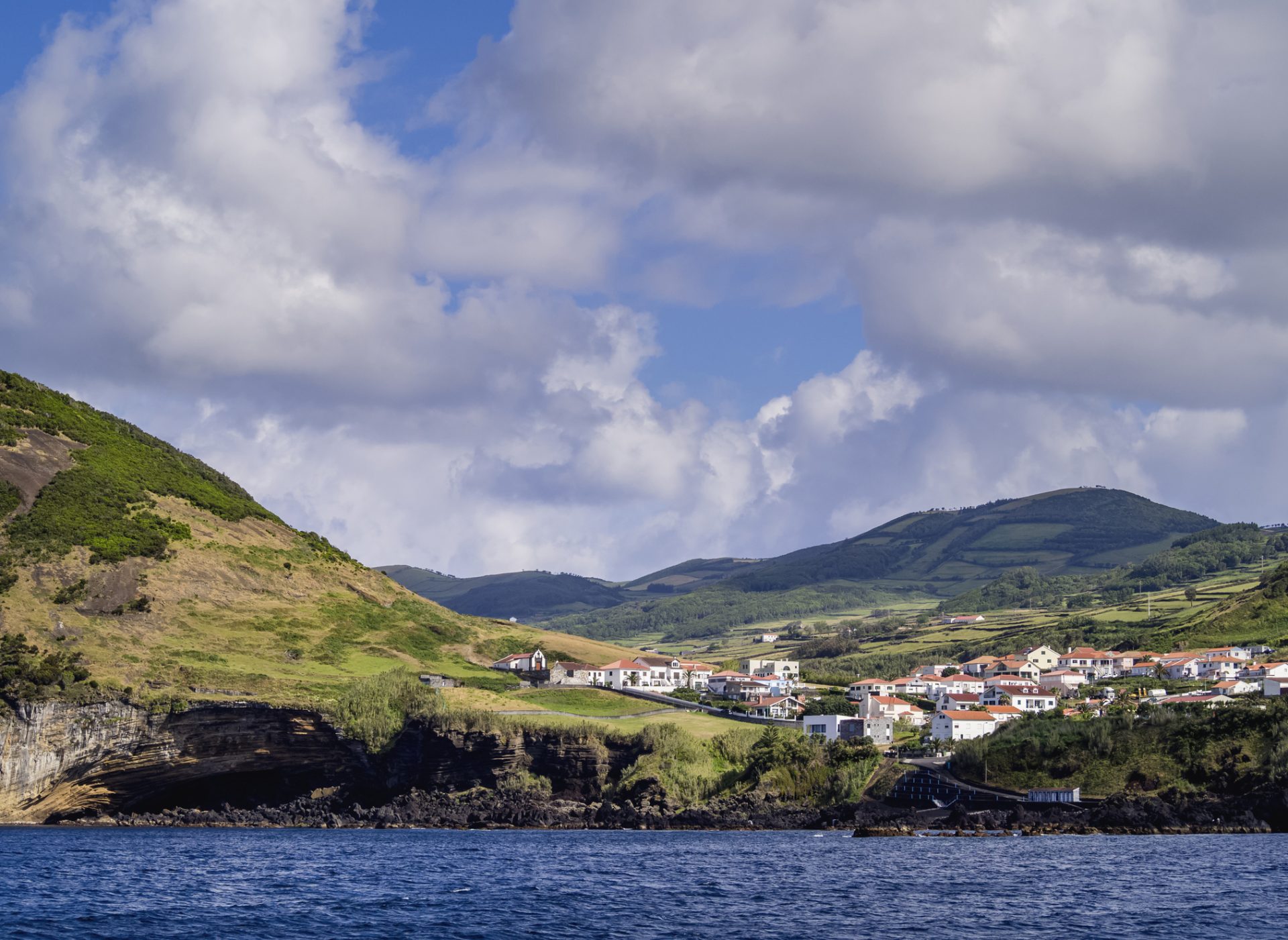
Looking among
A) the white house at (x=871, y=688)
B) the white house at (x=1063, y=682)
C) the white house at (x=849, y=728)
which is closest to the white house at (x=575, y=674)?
the white house at (x=871, y=688)

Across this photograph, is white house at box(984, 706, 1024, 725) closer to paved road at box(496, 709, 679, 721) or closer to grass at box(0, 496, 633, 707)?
paved road at box(496, 709, 679, 721)

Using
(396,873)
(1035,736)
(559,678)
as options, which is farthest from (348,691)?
(1035,736)

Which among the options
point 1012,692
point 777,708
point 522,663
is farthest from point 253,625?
point 1012,692

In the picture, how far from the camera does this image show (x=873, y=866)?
267 ft

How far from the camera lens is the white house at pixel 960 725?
14275 cm

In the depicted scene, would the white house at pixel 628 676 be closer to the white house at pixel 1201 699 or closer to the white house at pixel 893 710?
the white house at pixel 893 710

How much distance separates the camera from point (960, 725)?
142750 mm

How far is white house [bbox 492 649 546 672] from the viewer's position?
175 m

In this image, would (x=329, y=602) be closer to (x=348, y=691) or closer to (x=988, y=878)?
(x=348, y=691)

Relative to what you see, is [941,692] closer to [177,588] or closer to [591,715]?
[591,715]

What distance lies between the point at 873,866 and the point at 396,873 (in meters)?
28.2

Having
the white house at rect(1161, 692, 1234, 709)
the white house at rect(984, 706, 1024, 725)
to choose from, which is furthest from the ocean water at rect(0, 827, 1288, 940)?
the white house at rect(984, 706, 1024, 725)

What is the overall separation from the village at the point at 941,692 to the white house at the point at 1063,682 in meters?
0.21

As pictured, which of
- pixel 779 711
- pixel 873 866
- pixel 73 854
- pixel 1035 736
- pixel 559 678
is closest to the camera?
pixel 873 866
